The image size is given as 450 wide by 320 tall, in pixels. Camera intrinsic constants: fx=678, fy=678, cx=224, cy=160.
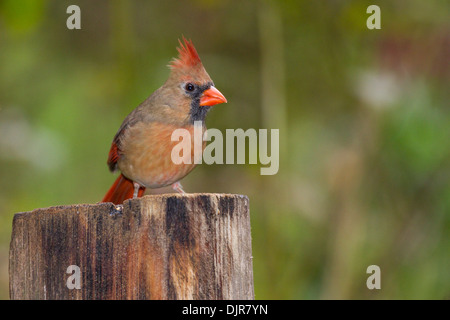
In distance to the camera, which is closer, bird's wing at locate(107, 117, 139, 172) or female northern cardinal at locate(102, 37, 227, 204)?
female northern cardinal at locate(102, 37, 227, 204)

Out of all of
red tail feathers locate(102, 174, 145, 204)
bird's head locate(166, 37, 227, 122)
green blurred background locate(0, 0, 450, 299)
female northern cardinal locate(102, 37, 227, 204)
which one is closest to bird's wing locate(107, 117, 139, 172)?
female northern cardinal locate(102, 37, 227, 204)

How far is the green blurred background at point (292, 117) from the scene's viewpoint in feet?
14.4

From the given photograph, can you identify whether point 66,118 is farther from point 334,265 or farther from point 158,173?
point 334,265

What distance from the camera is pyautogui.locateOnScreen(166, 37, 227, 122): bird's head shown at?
3721 mm

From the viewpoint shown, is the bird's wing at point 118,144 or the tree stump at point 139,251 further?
the bird's wing at point 118,144

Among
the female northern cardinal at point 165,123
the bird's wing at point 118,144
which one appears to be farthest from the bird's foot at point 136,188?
the bird's wing at point 118,144

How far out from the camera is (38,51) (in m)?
5.21

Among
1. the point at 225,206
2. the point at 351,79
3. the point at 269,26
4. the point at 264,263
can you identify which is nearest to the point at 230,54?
the point at 269,26

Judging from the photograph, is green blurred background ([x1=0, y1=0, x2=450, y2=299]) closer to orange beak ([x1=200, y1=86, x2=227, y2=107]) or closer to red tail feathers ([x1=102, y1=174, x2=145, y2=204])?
red tail feathers ([x1=102, y1=174, x2=145, y2=204])

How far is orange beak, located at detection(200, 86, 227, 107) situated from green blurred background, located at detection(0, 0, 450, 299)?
30.2 inches

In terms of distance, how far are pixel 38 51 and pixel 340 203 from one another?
257 cm

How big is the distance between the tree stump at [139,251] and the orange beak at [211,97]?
160 centimetres

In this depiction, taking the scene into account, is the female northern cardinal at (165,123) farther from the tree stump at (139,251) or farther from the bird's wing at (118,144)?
the tree stump at (139,251)
